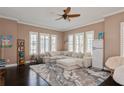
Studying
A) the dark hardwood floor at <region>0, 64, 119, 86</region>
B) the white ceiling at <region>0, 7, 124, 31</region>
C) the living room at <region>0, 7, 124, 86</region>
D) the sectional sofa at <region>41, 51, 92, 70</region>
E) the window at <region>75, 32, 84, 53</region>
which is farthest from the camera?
the window at <region>75, 32, 84, 53</region>

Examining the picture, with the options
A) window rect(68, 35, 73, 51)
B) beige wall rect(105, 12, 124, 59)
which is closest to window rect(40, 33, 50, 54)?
window rect(68, 35, 73, 51)

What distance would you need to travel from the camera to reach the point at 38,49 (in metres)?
7.18

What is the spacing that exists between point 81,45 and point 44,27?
3.29m

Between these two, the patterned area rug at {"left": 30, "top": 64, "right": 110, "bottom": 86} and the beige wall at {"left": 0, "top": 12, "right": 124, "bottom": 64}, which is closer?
the patterned area rug at {"left": 30, "top": 64, "right": 110, "bottom": 86}

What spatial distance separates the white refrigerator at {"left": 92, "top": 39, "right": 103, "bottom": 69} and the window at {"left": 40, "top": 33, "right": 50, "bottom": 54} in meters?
3.99

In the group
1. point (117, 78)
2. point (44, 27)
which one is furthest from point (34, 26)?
point (117, 78)

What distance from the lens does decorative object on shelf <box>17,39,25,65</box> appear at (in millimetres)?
6008

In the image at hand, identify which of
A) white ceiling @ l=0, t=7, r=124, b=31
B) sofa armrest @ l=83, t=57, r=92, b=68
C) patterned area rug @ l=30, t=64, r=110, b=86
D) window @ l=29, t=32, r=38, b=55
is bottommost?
patterned area rug @ l=30, t=64, r=110, b=86

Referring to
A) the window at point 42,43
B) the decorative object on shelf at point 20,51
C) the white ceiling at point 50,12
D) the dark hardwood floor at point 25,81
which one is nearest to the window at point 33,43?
the window at point 42,43

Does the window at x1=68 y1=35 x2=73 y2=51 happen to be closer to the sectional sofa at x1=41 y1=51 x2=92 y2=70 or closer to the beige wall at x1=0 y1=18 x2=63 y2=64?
the sectional sofa at x1=41 y1=51 x2=92 y2=70

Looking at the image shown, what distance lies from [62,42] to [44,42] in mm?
2083

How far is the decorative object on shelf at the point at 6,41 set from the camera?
16.7 ft

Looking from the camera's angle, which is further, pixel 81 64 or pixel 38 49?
pixel 38 49
